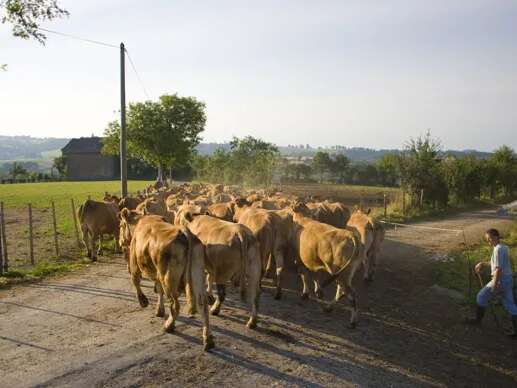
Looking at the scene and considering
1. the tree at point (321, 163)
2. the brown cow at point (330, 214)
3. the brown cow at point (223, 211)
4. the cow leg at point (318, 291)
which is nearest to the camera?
the cow leg at point (318, 291)

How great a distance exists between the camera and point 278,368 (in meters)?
7.27

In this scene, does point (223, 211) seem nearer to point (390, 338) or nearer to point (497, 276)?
point (390, 338)

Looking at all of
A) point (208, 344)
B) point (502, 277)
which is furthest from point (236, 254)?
point (502, 277)

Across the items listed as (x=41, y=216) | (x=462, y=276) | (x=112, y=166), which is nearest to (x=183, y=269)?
(x=462, y=276)

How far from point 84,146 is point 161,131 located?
166 feet

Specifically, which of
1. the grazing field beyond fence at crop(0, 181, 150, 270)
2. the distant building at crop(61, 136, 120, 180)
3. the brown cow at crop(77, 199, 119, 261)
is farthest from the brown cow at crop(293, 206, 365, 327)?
the distant building at crop(61, 136, 120, 180)

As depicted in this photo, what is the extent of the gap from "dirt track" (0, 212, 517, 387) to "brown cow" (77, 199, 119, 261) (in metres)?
3.28

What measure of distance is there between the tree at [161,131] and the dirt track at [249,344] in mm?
27768

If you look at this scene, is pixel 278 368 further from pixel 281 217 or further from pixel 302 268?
pixel 281 217

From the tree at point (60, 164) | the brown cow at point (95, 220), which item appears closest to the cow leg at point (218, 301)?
the brown cow at point (95, 220)

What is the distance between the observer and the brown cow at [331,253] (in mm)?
9430

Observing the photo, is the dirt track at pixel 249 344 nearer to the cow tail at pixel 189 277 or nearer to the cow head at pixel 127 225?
the cow tail at pixel 189 277

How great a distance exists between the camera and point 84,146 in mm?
83812

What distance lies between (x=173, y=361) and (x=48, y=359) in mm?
1989
